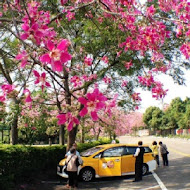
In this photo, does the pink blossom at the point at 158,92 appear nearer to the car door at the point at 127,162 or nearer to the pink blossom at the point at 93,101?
the pink blossom at the point at 93,101

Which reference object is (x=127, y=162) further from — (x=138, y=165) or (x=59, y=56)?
(x=59, y=56)

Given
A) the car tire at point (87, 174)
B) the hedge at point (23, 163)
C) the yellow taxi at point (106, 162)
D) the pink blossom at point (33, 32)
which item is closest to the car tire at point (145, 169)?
the yellow taxi at point (106, 162)

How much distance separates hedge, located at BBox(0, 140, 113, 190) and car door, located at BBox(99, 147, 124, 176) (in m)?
2.59

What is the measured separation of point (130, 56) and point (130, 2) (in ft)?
19.9

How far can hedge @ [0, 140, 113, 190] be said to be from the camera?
8073 mm

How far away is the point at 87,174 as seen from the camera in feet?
35.5

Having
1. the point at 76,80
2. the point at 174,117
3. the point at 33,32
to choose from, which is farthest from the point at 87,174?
the point at 174,117

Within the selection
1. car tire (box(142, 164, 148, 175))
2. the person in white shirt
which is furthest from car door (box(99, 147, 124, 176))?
the person in white shirt

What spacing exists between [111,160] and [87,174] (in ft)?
3.69

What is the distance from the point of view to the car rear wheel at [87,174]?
1071 cm

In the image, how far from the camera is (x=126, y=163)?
11398 millimetres

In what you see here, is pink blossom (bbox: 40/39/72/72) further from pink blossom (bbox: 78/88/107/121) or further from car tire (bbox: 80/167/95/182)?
car tire (bbox: 80/167/95/182)

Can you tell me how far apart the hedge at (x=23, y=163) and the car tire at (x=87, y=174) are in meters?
1.84

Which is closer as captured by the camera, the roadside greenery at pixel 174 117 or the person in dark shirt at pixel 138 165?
the person in dark shirt at pixel 138 165
